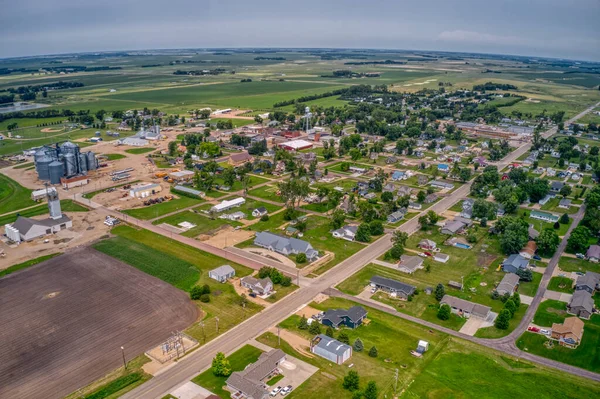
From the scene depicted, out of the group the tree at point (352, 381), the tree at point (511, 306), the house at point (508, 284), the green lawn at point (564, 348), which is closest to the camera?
the tree at point (352, 381)

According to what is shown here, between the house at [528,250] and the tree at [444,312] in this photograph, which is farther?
the house at [528,250]

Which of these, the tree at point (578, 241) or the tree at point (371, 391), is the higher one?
the tree at point (578, 241)

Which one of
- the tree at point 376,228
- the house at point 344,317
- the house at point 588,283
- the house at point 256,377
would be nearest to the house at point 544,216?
the house at point 588,283

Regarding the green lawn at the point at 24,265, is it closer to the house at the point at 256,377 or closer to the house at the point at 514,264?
the house at the point at 256,377

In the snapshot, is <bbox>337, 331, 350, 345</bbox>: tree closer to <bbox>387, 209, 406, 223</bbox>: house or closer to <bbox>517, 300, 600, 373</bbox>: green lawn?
<bbox>517, 300, 600, 373</bbox>: green lawn

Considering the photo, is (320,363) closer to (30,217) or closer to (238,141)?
(30,217)

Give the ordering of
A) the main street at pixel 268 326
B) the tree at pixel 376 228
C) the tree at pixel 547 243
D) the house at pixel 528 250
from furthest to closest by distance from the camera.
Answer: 1. the tree at pixel 376 228
2. the tree at pixel 547 243
3. the house at pixel 528 250
4. the main street at pixel 268 326

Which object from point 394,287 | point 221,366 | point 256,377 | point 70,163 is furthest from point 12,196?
point 394,287
